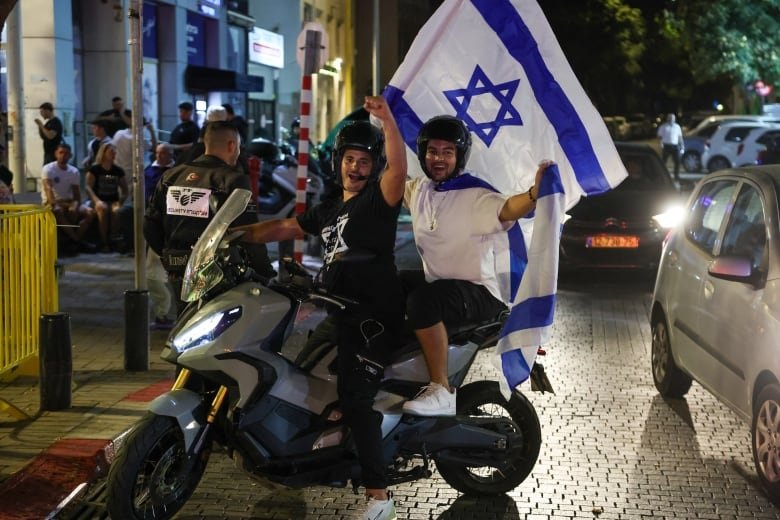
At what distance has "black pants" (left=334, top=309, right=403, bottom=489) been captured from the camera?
5.10 metres

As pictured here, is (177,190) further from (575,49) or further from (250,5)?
(575,49)

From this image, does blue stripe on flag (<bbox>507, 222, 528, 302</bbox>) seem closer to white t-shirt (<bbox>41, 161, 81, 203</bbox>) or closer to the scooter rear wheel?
the scooter rear wheel

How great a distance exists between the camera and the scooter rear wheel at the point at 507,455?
5594 mm

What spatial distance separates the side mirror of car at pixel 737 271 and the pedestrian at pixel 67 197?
35.2ft

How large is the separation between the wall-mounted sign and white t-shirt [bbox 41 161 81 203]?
653 inches

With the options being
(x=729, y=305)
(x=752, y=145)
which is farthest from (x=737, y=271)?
(x=752, y=145)

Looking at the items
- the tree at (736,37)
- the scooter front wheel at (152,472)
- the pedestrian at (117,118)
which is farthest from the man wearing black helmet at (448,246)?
the tree at (736,37)

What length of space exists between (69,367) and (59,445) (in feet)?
3.33

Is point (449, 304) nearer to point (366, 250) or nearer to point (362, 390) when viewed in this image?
point (366, 250)

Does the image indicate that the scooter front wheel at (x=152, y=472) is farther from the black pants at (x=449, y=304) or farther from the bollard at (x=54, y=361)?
the bollard at (x=54, y=361)

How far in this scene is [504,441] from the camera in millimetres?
5617

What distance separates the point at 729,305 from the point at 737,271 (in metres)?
0.48

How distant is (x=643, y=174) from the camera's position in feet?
47.5

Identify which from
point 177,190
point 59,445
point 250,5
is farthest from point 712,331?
point 250,5
